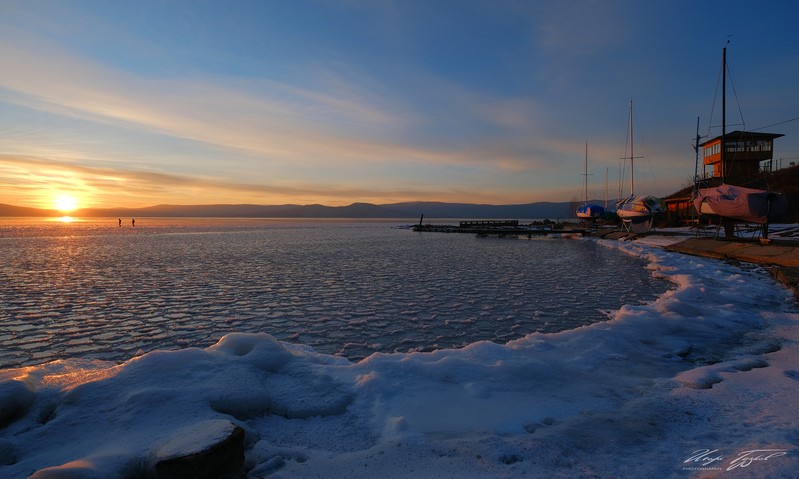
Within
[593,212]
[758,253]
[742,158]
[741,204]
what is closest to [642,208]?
[742,158]

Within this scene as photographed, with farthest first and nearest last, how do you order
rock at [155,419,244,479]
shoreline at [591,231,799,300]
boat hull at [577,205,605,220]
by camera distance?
1. boat hull at [577,205,605,220]
2. shoreline at [591,231,799,300]
3. rock at [155,419,244,479]

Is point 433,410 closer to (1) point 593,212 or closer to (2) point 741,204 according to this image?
(2) point 741,204

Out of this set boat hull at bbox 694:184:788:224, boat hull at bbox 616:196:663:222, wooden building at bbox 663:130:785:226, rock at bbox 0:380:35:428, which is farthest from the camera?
wooden building at bbox 663:130:785:226

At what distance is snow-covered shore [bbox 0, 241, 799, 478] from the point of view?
412 centimetres

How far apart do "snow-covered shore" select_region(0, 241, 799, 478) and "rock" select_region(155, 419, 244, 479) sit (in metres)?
0.17

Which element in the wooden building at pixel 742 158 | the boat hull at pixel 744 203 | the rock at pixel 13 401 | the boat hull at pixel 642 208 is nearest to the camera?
the rock at pixel 13 401

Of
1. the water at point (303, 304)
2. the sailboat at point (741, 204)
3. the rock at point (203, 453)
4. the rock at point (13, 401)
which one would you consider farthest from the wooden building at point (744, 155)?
the rock at point (13, 401)

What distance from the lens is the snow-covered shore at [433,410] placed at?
412 cm

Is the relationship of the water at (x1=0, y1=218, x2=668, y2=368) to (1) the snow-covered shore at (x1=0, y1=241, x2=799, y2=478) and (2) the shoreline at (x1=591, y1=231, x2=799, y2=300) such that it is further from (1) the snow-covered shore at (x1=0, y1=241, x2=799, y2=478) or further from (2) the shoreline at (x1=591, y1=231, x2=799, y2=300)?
(2) the shoreline at (x1=591, y1=231, x2=799, y2=300)

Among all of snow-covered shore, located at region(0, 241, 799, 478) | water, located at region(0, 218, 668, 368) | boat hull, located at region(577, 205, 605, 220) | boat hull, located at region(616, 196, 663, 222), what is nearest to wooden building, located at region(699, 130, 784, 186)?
boat hull, located at region(616, 196, 663, 222)

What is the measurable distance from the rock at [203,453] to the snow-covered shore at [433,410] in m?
0.17

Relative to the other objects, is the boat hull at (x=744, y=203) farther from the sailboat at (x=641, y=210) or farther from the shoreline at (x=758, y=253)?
the sailboat at (x=641, y=210)

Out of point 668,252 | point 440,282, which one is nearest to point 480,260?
point 440,282

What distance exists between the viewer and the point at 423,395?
596 centimetres
